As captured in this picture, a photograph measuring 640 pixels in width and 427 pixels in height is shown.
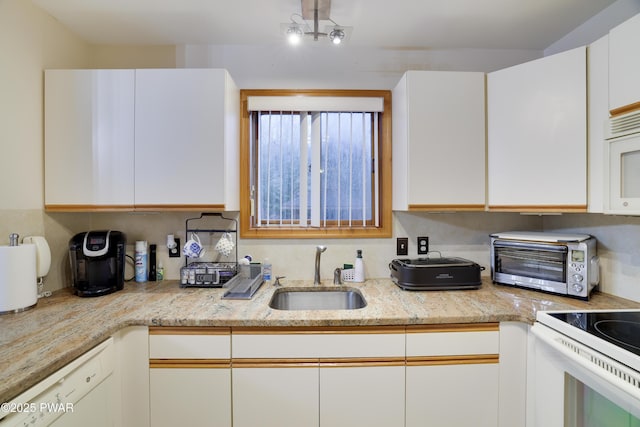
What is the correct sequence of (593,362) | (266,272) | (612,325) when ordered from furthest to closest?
(266,272) < (612,325) < (593,362)

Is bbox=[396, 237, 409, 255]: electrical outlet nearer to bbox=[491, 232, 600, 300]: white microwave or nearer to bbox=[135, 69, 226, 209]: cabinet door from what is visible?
bbox=[491, 232, 600, 300]: white microwave

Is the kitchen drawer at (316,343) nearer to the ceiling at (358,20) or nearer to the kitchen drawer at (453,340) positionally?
the kitchen drawer at (453,340)

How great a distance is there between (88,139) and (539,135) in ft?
8.04

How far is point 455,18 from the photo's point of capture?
169cm

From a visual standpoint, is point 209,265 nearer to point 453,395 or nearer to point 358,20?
point 453,395

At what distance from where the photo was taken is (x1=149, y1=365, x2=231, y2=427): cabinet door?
4.32ft

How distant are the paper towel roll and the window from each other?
1042mm

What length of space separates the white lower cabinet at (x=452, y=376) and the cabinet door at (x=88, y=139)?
1.73m

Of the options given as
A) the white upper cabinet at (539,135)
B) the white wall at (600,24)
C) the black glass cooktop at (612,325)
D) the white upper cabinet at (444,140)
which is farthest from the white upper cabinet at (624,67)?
the black glass cooktop at (612,325)

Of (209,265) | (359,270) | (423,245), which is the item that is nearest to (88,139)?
(209,265)

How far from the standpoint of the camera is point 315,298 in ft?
6.13

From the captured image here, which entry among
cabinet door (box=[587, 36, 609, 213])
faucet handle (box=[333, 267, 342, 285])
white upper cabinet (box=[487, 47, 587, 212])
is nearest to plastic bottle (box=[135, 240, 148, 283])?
faucet handle (box=[333, 267, 342, 285])

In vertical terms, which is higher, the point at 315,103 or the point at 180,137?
the point at 315,103

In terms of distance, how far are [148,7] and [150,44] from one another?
16.4 inches
